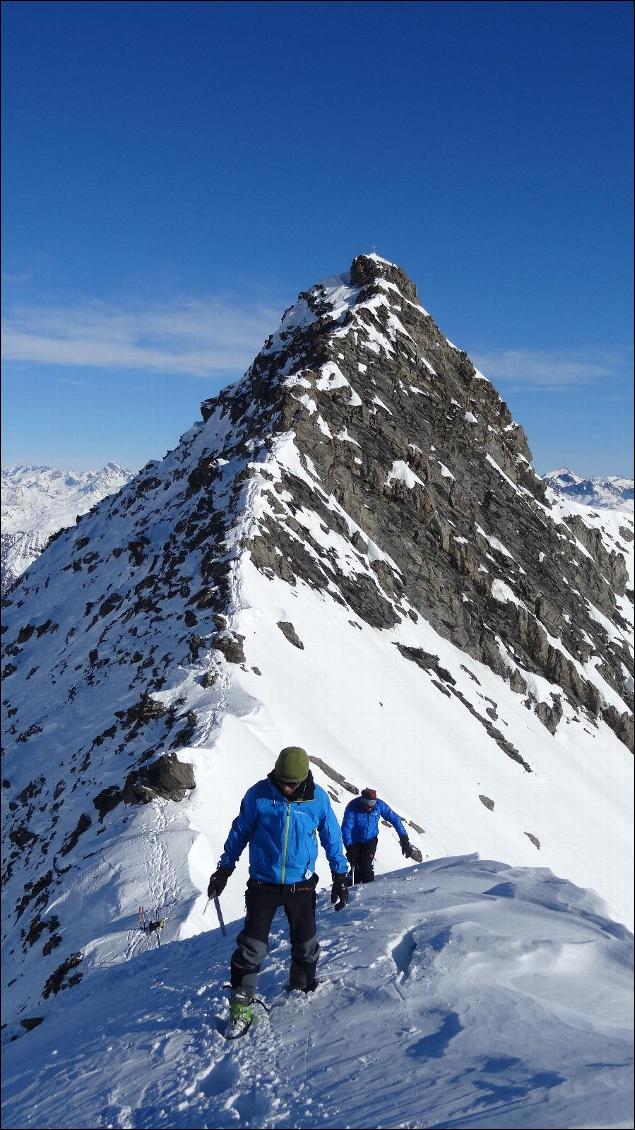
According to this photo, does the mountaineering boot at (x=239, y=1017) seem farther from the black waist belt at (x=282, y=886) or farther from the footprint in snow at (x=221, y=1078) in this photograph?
the black waist belt at (x=282, y=886)

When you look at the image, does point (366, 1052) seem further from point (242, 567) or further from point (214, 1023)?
point (242, 567)

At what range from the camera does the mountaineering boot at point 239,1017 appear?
6.32 metres

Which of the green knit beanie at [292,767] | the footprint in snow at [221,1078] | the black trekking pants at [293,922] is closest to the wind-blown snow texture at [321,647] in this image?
the black trekking pants at [293,922]

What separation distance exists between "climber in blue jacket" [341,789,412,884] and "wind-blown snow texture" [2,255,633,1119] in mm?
3234

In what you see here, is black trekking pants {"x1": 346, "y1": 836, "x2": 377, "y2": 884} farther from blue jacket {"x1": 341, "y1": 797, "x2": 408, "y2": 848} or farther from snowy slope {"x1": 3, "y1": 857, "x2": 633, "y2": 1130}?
snowy slope {"x1": 3, "y1": 857, "x2": 633, "y2": 1130}

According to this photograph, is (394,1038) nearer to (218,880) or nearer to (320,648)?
(218,880)

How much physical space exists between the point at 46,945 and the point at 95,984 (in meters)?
5.49

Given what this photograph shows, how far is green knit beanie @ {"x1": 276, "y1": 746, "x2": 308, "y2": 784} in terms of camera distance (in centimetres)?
656

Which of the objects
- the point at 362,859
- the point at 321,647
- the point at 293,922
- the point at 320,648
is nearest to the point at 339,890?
the point at 293,922

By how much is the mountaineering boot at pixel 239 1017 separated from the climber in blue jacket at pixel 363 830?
5.46 m

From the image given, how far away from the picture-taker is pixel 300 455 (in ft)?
147

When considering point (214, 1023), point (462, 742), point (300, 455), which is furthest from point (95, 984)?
point (300, 455)

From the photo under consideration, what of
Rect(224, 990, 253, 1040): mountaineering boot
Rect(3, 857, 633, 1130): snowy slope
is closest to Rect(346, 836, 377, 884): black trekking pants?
Rect(3, 857, 633, 1130): snowy slope

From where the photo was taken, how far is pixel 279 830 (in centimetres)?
677
